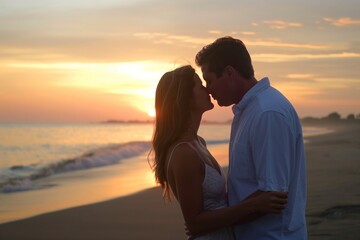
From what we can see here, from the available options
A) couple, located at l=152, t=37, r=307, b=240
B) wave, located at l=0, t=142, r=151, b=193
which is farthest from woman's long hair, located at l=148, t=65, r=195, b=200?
wave, located at l=0, t=142, r=151, b=193

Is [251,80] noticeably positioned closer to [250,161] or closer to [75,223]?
[250,161]

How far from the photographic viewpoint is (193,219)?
11.1ft

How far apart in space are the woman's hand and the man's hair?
0.66 m

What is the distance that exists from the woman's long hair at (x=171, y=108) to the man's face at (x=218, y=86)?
11.2 inches

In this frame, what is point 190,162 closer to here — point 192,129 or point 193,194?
point 193,194

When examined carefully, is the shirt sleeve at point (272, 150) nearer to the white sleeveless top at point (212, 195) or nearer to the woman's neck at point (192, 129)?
the white sleeveless top at point (212, 195)

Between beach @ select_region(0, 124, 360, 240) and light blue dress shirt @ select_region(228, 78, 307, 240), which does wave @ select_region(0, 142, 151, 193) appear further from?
light blue dress shirt @ select_region(228, 78, 307, 240)

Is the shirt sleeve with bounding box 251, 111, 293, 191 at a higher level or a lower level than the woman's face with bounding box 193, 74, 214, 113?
lower

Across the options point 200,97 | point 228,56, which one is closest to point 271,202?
point 228,56

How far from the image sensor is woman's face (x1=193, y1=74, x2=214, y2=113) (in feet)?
11.8

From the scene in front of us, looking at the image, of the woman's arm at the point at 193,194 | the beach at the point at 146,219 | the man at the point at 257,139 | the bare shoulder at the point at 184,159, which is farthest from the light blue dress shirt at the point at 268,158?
the beach at the point at 146,219

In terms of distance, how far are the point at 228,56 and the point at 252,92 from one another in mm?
230

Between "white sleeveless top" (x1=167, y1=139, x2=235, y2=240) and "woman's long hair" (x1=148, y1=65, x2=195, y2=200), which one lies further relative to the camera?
"woman's long hair" (x1=148, y1=65, x2=195, y2=200)

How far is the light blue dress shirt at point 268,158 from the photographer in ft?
9.62
